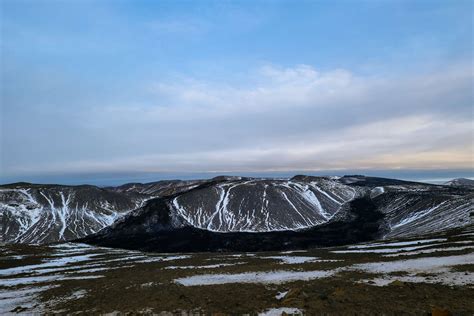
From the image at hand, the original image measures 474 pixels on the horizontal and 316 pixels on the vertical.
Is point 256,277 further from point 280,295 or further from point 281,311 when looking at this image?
point 281,311

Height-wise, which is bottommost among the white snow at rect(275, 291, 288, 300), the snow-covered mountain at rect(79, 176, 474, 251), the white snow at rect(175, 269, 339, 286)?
the snow-covered mountain at rect(79, 176, 474, 251)

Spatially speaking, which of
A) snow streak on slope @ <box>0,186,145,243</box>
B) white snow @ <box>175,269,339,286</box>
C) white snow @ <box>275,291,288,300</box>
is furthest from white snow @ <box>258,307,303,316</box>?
snow streak on slope @ <box>0,186,145,243</box>

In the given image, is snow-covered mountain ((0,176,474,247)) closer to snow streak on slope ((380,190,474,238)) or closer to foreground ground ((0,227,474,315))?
snow streak on slope ((380,190,474,238))

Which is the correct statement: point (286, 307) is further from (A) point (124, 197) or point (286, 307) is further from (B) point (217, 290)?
(A) point (124, 197)

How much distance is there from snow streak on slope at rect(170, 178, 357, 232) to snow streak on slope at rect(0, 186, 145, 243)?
1251 inches

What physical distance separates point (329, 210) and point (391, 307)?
13740 cm

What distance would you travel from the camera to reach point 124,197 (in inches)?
6535

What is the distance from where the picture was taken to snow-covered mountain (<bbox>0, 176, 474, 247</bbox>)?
108 metres

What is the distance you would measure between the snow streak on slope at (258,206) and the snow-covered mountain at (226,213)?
41 cm

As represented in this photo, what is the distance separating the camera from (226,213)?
137875mm

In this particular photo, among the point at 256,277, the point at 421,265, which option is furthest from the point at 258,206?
the point at 256,277

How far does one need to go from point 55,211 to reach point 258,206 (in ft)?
284

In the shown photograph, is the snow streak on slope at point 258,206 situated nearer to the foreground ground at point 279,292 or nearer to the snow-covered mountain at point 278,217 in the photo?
the snow-covered mountain at point 278,217

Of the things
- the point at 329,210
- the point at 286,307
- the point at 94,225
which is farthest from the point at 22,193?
the point at 286,307
